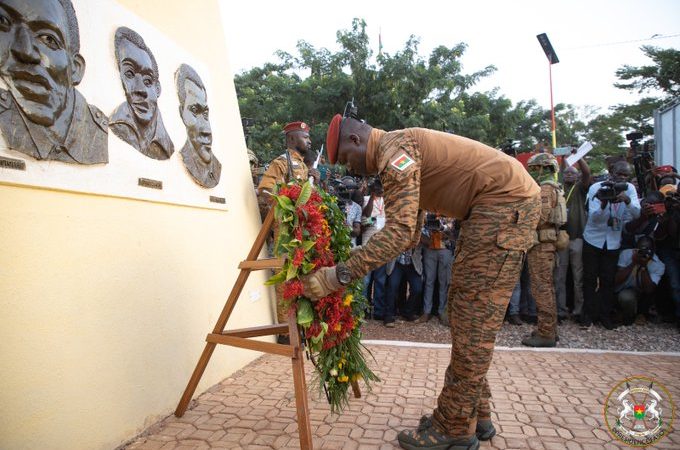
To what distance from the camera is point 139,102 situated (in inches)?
130

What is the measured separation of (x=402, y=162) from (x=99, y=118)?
2.09 m

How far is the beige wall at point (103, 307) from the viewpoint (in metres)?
2.31

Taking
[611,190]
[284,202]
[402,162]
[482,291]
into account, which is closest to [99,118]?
[284,202]

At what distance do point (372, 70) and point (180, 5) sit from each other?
38.6 feet

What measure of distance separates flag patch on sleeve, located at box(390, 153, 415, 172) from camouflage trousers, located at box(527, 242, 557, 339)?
3668 millimetres

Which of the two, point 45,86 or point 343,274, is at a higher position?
point 45,86

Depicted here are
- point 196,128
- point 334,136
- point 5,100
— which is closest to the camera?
point 5,100

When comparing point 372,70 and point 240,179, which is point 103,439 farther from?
point 372,70

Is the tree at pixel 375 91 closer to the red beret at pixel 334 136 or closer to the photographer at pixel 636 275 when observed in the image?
the photographer at pixel 636 275

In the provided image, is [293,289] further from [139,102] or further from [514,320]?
[514,320]

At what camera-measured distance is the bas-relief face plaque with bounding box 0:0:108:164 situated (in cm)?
229

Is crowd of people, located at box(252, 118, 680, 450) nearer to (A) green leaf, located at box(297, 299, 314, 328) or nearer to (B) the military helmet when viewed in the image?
(B) the military helmet

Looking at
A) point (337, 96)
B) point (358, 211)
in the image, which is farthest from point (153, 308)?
point (337, 96)

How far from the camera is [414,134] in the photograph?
260 centimetres
